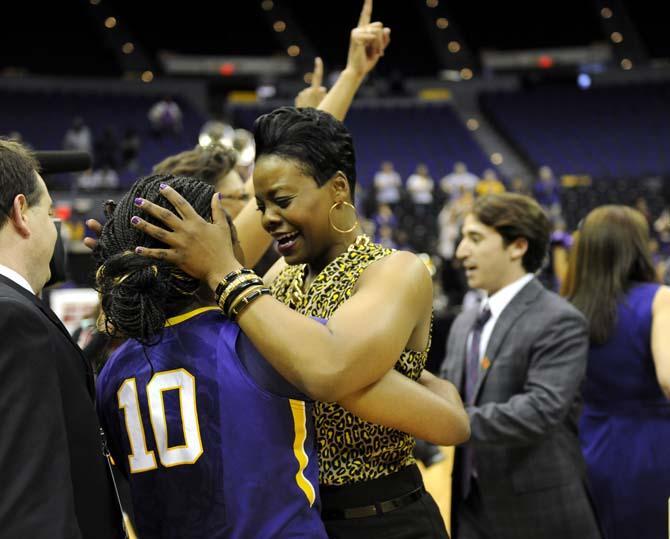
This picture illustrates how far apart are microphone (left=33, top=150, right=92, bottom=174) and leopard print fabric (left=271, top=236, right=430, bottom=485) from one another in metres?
0.84

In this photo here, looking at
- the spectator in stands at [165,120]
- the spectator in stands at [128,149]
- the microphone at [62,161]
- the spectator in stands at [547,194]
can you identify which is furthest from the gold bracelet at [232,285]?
the spectator in stands at [165,120]

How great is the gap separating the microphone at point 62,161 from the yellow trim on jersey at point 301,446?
0.98m

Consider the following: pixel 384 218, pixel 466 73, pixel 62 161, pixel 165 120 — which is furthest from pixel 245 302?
pixel 466 73

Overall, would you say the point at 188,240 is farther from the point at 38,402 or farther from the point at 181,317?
the point at 38,402

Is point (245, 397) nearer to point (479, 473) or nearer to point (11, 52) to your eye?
point (479, 473)

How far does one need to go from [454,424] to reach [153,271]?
2.04 feet

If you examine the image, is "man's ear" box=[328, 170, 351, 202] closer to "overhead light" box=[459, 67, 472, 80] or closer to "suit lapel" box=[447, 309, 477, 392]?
"suit lapel" box=[447, 309, 477, 392]

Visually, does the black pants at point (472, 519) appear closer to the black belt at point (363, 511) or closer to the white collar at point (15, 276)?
the black belt at point (363, 511)

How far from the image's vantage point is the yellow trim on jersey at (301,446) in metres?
1.44

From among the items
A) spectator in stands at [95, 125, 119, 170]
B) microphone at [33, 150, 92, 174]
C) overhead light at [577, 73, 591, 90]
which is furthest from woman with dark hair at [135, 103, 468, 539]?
overhead light at [577, 73, 591, 90]

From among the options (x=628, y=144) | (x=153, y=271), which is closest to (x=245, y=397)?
(x=153, y=271)

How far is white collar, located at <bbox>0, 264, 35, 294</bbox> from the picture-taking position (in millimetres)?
1422

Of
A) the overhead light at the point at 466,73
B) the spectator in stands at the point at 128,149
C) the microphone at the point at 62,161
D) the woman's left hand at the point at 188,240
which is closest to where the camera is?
the woman's left hand at the point at 188,240

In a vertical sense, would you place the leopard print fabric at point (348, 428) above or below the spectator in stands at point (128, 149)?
below
